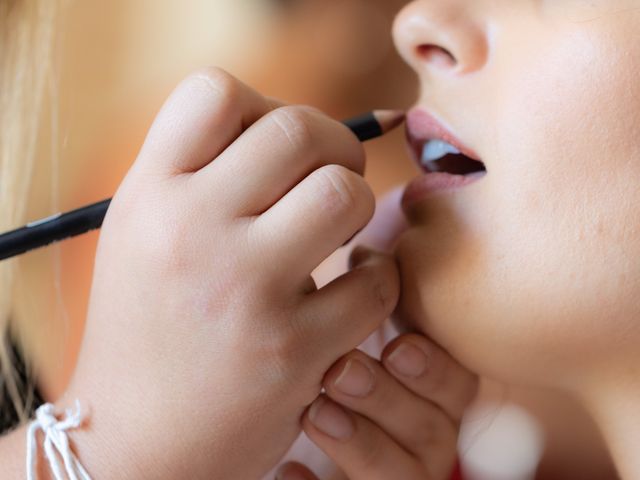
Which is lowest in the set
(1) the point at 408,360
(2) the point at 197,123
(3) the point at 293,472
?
(3) the point at 293,472

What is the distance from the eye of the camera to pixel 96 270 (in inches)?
21.2

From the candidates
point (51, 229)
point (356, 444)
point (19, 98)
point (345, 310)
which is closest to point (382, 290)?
point (345, 310)

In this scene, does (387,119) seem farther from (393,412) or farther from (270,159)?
(393,412)

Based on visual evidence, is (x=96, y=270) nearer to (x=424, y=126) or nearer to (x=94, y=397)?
(x=94, y=397)

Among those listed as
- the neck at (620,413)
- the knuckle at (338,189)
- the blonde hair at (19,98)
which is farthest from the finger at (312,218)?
the blonde hair at (19,98)

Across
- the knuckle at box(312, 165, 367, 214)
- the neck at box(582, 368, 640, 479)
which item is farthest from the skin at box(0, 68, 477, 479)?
the neck at box(582, 368, 640, 479)

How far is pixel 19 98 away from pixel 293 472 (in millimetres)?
466

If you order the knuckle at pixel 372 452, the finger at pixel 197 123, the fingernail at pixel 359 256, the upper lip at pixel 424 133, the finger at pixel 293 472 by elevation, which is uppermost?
the finger at pixel 197 123

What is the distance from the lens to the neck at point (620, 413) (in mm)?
500

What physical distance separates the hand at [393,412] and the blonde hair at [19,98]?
14.2 inches

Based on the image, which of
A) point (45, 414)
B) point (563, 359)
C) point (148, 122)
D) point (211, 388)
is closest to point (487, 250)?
point (563, 359)

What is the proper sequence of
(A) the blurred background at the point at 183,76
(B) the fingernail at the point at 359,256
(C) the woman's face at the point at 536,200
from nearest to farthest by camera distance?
(C) the woman's face at the point at 536,200 < (B) the fingernail at the point at 359,256 < (A) the blurred background at the point at 183,76

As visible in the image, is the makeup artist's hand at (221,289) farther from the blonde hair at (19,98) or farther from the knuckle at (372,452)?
the blonde hair at (19,98)

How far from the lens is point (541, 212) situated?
0.46m
